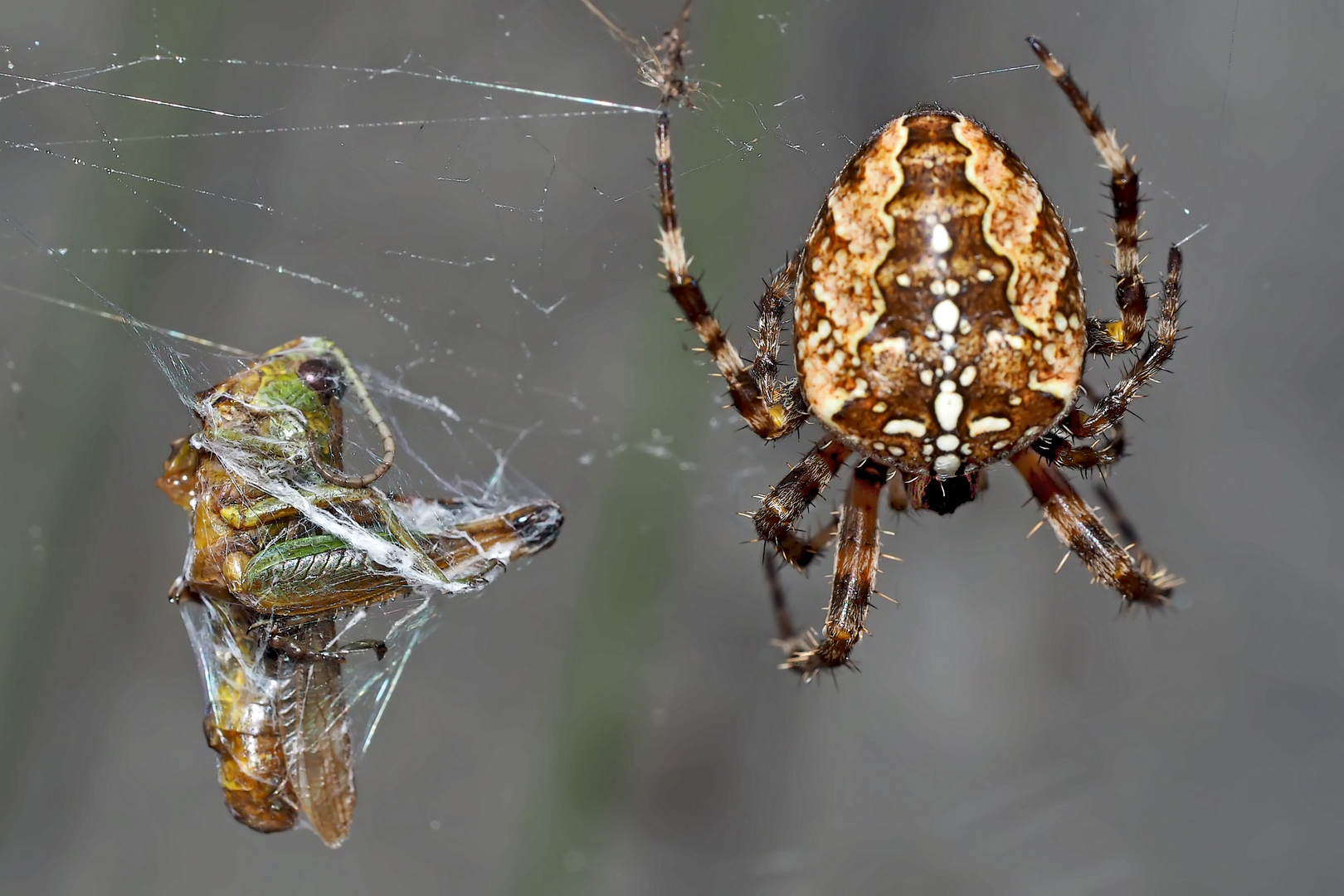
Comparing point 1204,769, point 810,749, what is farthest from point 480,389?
point 1204,769

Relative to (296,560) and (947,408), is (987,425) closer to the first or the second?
(947,408)

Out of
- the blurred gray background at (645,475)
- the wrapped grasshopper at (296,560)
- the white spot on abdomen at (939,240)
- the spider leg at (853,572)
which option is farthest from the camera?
the blurred gray background at (645,475)

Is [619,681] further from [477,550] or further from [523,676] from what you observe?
[477,550]

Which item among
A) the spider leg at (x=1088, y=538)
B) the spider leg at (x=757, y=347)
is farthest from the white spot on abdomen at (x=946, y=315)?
the spider leg at (x=1088, y=538)

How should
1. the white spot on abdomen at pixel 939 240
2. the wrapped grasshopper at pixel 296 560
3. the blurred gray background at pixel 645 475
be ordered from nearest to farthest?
the white spot on abdomen at pixel 939 240 → the wrapped grasshopper at pixel 296 560 → the blurred gray background at pixel 645 475

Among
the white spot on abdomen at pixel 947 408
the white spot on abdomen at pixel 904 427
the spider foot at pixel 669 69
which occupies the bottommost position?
the white spot on abdomen at pixel 904 427

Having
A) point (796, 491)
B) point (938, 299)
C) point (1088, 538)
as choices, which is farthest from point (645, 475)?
point (938, 299)

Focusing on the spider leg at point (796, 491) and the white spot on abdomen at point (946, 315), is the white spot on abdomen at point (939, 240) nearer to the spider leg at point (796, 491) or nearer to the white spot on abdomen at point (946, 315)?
Result: the white spot on abdomen at point (946, 315)
